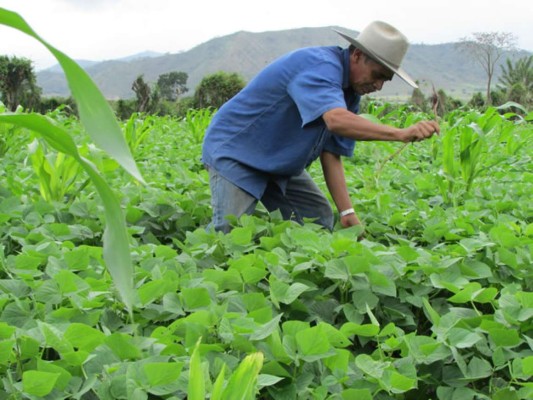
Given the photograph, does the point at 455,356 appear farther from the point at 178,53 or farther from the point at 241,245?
the point at 178,53

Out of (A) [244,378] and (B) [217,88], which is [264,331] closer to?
(A) [244,378]

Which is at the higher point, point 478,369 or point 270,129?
point 270,129

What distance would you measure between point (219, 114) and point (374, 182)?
115 cm

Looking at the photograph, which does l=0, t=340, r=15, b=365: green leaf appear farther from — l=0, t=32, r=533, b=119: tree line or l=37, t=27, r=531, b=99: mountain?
l=37, t=27, r=531, b=99: mountain

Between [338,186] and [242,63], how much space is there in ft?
502

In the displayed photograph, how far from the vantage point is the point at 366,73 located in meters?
2.80

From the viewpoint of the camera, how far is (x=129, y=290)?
0.80 meters

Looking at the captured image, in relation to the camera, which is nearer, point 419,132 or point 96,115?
point 96,115

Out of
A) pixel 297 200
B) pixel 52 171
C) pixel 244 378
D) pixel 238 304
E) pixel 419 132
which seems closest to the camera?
pixel 244 378

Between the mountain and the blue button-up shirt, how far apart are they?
442 feet

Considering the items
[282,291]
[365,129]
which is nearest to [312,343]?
[282,291]

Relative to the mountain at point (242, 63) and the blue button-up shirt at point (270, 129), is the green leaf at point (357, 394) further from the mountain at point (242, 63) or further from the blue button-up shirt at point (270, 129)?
the mountain at point (242, 63)

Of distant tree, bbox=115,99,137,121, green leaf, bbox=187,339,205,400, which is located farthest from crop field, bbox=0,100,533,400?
distant tree, bbox=115,99,137,121

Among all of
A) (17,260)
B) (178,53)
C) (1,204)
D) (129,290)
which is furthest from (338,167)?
(178,53)
